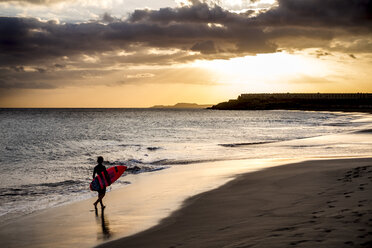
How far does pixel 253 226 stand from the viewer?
7711 millimetres

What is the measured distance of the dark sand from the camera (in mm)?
6441

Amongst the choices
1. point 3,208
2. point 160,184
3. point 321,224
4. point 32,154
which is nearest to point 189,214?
point 321,224

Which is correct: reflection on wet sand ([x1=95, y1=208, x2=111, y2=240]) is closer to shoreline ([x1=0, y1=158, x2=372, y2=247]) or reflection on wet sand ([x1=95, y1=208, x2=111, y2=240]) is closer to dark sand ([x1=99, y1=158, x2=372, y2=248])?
shoreline ([x1=0, y1=158, x2=372, y2=247])

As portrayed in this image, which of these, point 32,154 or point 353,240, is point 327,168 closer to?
point 353,240

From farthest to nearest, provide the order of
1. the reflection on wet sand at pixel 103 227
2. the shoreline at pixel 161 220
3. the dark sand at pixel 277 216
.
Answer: the reflection on wet sand at pixel 103 227 < the shoreline at pixel 161 220 < the dark sand at pixel 277 216

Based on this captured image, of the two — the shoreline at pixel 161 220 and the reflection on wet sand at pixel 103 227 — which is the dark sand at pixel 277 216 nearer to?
the shoreline at pixel 161 220

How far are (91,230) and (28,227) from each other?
213 centimetres

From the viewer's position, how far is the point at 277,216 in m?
8.30

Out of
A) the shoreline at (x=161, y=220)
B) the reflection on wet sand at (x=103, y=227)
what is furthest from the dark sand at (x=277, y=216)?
the reflection on wet sand at (x=103, y=227)

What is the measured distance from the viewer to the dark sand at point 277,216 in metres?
6.44

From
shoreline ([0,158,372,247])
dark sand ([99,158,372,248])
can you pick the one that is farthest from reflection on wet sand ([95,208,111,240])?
dark sand ([99,158,372,248])

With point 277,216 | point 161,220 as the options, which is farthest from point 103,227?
point 277,216

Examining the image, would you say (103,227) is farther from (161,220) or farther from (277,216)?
(277,216)

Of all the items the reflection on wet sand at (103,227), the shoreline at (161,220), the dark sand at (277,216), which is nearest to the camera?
the dark sand at (277,216)
